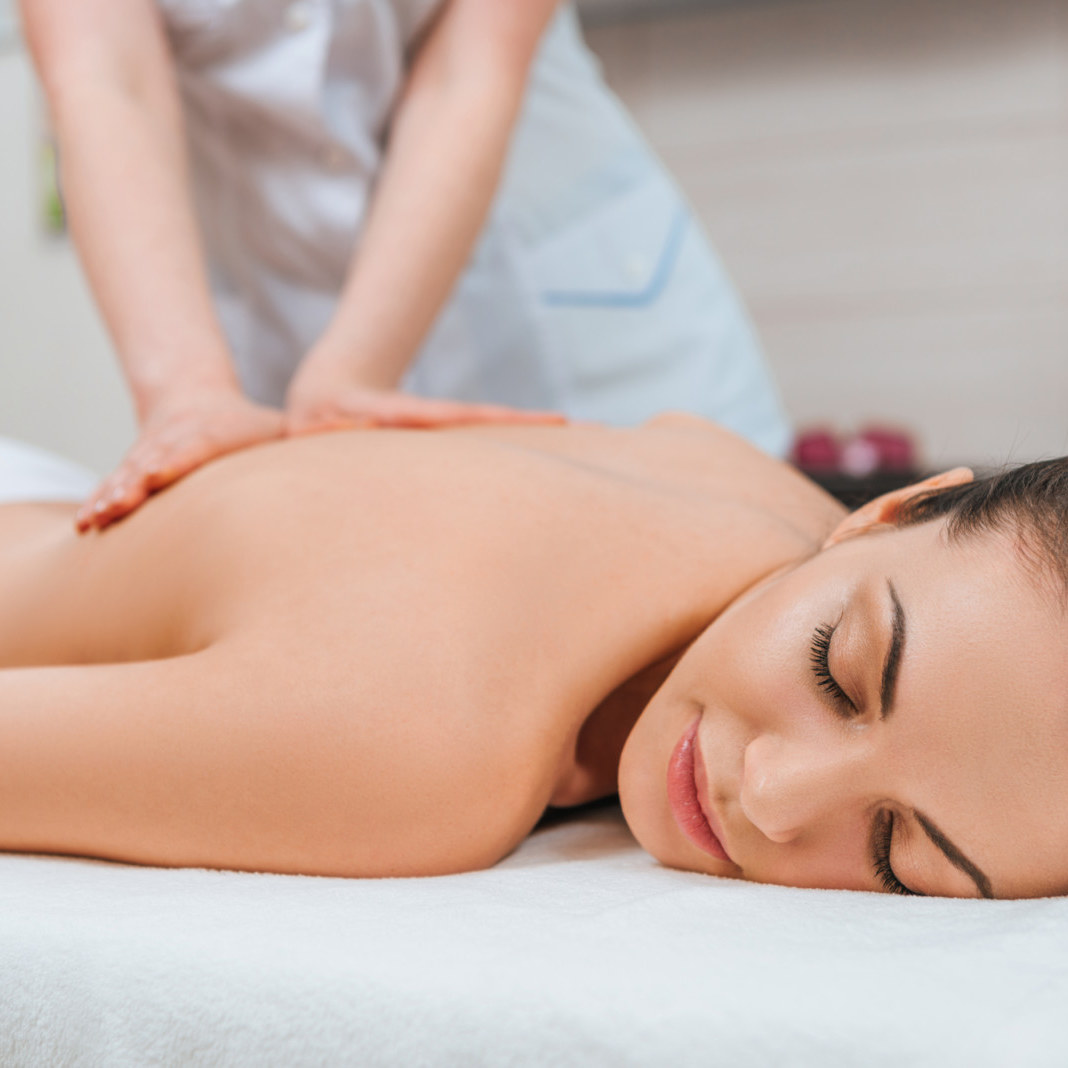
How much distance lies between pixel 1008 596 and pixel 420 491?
43 cm

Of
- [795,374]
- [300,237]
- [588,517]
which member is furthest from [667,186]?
[795,374]

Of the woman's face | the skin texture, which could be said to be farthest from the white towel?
the woman's face

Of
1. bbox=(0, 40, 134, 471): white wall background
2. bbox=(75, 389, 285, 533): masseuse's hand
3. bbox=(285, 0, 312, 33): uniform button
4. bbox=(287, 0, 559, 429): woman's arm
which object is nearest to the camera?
bbox=(75, 389, 285, 533): masseuse's hand

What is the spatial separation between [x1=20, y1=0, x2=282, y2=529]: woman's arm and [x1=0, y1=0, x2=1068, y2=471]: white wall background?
2.09 metres

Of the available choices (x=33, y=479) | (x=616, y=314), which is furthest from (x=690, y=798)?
(x=616, y=314)

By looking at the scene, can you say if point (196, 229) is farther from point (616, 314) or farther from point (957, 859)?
point (957, 859)

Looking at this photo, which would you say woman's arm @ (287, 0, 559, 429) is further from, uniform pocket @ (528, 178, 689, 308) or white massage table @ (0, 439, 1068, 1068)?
white massage table @ (0, 439, 1068, 1068)

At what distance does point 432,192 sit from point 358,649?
768 mm

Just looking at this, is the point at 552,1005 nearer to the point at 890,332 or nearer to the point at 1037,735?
the point at 1037,735

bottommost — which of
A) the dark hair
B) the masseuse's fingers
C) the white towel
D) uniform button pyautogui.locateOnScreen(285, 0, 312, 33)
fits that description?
the white towel

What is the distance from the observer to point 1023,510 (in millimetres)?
786

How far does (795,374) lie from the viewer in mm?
3766

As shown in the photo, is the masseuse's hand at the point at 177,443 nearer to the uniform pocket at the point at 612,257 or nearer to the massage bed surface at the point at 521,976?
the massage bed surface at the point at 521,976

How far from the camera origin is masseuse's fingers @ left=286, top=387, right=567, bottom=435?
113 centimetres
